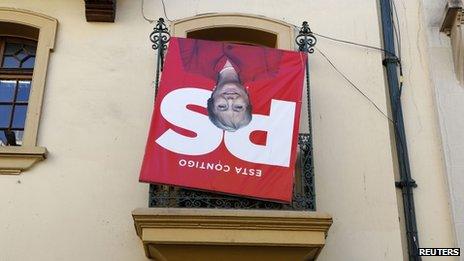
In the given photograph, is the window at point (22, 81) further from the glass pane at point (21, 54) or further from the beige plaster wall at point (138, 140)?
the beige plaster wall at point (138, 140)

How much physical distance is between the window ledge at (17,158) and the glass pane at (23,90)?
3.42 feet

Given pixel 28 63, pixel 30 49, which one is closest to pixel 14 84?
pixel 28 63

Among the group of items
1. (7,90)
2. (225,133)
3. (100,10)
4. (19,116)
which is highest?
(100,10)

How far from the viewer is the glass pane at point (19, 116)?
8.23m

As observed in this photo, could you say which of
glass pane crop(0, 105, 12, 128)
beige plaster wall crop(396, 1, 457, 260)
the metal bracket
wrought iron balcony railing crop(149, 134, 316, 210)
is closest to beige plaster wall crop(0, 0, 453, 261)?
beige plaster wall crop(396, 1, 457, 260)

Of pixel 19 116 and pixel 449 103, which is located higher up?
pixel 449 103

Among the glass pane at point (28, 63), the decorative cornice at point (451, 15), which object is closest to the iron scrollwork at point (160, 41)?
the glass pane at point (28, 63)

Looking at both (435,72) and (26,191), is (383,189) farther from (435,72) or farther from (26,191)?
(26,191)

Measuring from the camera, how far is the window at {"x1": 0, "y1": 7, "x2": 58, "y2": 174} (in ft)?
25.0

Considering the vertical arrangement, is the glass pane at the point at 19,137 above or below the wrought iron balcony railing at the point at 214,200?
above

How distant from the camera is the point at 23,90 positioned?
8.52m

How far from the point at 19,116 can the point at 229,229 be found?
331 centimetres

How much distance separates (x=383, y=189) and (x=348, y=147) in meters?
0.68

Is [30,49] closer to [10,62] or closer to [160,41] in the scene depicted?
[10,62]
